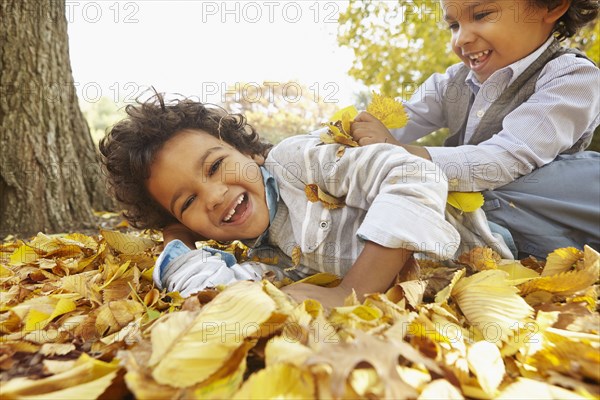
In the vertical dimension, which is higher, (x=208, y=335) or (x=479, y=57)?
(x=479, y=57)

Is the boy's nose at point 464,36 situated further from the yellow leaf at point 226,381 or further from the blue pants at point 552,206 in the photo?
the yellow leaf at point 226,381

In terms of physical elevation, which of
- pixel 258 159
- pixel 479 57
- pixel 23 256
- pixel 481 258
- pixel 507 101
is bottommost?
pixel 23 256

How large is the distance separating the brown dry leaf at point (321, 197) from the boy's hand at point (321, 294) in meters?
0.31

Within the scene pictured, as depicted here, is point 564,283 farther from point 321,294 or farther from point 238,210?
point 238,210

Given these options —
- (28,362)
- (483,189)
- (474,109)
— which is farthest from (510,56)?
(28,362)

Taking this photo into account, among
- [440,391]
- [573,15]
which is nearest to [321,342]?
[440,391]

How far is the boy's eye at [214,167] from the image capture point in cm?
164

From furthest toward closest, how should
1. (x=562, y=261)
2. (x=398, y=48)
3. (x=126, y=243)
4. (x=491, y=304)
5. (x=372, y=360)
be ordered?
(x=398, y=48) → (x=126, y=243) → (x=562, y=261) → (x=491, y=304) → (x=372, y=360)

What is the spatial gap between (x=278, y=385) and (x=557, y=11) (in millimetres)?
1837

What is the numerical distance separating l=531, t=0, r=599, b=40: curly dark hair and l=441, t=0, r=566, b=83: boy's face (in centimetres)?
4

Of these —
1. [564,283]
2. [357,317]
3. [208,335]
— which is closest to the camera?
[208,335]

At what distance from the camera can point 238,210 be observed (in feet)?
5.54

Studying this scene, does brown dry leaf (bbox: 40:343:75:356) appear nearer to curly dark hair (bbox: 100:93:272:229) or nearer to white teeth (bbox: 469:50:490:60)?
curly dark hair (bbox: 100:93:272:229)

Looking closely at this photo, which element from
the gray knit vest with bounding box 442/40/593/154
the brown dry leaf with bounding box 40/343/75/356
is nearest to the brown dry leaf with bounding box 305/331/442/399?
the brown dry leaf with bounding box 40/343/75/356
